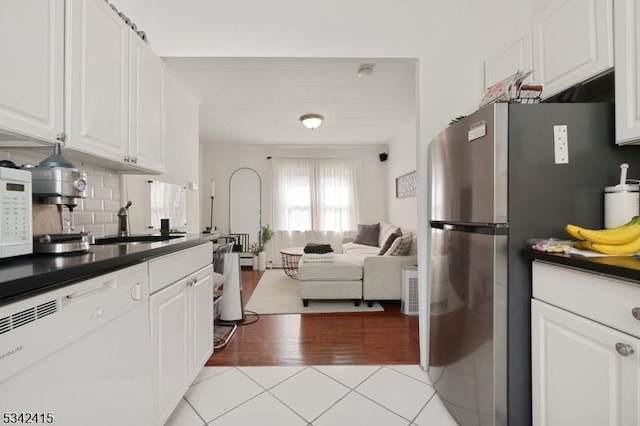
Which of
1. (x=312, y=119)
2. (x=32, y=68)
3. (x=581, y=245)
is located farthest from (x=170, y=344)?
(x=312, y=119)

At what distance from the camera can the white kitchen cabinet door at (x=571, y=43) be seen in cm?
117

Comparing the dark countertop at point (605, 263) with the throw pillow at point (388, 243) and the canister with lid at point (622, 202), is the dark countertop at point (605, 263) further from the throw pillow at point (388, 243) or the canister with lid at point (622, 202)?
the throw pillow at point (388, 243)

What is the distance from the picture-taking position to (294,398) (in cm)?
167

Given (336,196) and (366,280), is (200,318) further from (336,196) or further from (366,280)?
(336,196)

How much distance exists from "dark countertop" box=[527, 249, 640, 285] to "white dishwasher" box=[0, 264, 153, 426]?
5.05ft

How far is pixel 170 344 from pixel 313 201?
14.9 ft

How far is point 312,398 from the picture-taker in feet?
5.47

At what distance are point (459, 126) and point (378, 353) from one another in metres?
1.79

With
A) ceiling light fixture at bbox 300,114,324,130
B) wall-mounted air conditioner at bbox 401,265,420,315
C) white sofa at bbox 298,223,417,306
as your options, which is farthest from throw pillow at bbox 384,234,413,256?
ceiling light fixture at bbox 300,114,324,130

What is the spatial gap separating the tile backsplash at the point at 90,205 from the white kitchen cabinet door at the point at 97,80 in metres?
0.24

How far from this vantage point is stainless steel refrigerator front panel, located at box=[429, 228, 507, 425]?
114 cm

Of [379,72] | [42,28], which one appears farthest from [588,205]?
[42,28]

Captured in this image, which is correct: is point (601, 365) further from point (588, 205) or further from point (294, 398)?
Answer: point (294, 398)

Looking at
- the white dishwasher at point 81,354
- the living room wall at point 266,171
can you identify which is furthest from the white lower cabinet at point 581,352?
the living room wall at point 266,171
